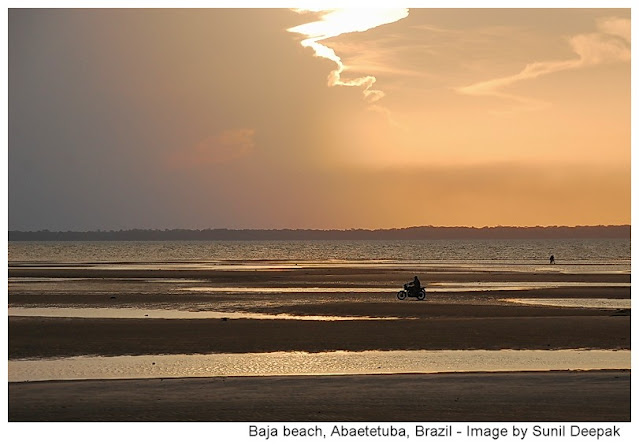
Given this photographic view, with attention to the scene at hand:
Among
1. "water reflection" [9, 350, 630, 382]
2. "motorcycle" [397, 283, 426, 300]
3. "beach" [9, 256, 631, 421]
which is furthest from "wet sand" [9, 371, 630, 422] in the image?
"motorcycle" [397, 283, 426, 300]

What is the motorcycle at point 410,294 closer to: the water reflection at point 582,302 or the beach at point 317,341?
the beach at point 317,341

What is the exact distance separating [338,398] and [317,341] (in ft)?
40.3

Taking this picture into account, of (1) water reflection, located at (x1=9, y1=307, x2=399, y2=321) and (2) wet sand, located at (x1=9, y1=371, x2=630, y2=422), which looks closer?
(2) wet sand, located at (x1=9, y1=371, x2=630, y2=422)

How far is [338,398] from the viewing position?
2294 cm

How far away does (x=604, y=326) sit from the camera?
40.4 m

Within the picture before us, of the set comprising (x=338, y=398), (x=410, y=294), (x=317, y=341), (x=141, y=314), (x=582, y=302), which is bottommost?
(x=338, y=398)

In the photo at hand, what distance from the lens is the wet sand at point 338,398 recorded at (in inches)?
841

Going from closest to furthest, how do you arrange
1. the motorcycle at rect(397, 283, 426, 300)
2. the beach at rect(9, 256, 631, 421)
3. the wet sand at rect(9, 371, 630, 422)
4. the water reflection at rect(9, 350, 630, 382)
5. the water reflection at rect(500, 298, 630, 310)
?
the wet sand at rect(9, 371, 630, 422) → the beach at rect(9, 256, 631, 421) → the water reflection at rect(9, 350, 630, 382) → the water reflection at rect(500, 298, 630, 310) → the motorcycle at rect(397, 283, 426, 300)

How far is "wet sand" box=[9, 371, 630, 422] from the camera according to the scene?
21359 millimetres

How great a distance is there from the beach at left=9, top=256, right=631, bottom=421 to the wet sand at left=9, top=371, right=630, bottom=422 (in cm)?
5

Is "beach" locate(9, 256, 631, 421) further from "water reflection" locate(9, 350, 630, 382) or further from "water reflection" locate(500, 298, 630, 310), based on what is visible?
"water reflection" locate(9, 350, 630, 382)

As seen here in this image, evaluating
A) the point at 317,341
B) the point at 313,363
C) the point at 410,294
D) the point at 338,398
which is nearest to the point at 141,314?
the point at 317,341

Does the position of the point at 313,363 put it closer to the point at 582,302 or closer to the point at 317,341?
the point at 317,341
